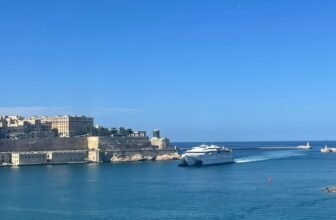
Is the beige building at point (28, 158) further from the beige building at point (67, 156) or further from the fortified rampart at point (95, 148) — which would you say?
the beige building at point (67, 156)

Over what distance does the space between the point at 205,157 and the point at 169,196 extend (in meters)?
32.2

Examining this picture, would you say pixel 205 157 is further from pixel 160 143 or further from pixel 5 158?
pixel 5 158

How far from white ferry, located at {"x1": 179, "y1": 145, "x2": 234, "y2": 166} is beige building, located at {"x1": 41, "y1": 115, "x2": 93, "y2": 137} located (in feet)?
71.1

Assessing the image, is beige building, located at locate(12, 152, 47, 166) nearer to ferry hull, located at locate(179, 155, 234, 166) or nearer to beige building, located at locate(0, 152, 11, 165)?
beige building, located at locate(0, 152, 11, 165)

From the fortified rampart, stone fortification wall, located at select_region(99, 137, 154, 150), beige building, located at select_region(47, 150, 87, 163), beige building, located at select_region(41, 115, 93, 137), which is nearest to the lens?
beige building, located at select_region(47, 150, 87, 163)

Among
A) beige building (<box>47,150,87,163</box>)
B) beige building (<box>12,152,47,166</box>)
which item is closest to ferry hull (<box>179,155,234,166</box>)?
beige building (<box>47,150,87,163</box>)

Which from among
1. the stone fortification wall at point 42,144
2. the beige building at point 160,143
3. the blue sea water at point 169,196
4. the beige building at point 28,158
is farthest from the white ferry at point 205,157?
the beige building at point 28,158

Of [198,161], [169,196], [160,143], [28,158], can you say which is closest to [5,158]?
[28,158]

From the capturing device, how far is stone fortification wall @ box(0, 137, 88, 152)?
73312mm

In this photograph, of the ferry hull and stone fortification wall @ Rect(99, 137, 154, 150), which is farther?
stone fortification wall @ Rect(99, 137, 154, 150)

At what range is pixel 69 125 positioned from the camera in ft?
285

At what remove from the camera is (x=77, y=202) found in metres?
33.8

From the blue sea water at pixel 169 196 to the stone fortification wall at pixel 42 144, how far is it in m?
21.8

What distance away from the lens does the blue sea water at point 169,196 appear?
29125 mm
